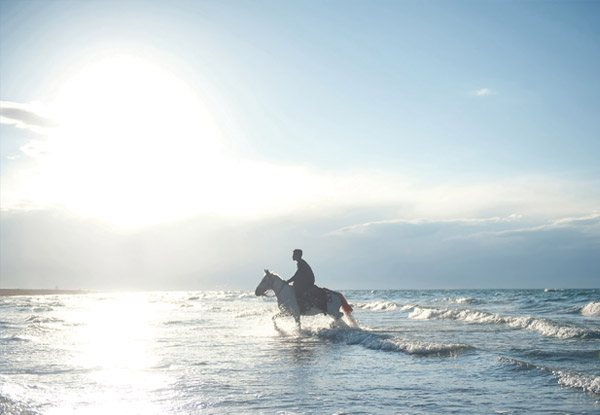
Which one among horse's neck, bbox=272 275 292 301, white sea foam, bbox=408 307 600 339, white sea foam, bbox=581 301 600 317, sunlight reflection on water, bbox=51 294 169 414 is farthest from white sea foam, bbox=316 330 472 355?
white sea foam, bbox=581 301 600 317

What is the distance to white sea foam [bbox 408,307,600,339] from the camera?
43.6 feet

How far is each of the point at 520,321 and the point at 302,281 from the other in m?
→ 8.13

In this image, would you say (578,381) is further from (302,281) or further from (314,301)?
(302,281)

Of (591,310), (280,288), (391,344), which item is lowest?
(591,310)

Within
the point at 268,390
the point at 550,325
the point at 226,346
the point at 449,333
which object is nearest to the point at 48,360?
the point at 226,346

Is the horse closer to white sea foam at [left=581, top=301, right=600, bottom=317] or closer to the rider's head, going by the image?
the rider's head

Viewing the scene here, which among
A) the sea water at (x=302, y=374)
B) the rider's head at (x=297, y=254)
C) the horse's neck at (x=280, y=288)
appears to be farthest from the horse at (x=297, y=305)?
the sea water at (x=302, y=374)

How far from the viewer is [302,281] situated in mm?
15961

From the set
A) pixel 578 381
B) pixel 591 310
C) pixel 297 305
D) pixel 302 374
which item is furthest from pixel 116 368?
pixel 591 310

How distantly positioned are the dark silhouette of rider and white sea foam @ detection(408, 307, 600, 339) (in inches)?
286

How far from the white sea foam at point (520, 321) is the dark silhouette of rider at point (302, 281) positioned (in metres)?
7.26

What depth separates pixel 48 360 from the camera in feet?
32.0

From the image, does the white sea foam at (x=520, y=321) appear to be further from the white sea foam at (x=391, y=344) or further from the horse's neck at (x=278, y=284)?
the horse's neck at (x=278, y=284)

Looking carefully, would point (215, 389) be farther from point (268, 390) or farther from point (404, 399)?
point (404, 399)
